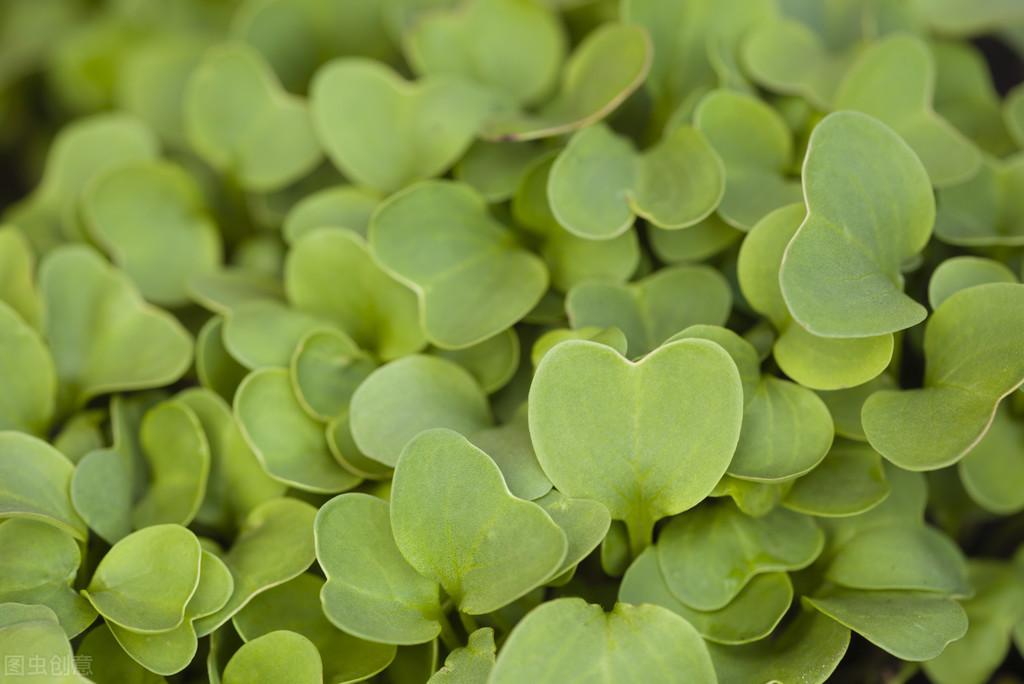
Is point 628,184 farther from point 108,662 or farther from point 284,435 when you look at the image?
point 108,662

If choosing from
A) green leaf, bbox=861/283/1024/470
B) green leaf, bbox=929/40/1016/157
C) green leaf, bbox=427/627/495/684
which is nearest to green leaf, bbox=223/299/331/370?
green leaf, bbox=427/627/495/684

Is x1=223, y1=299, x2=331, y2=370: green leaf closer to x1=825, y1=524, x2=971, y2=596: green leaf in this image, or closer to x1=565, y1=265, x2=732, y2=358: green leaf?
x1=565, y1=265, x2=732, y2=358: green leaf

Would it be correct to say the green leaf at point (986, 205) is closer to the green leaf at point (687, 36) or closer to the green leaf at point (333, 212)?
the green leaf at point (687, 36)

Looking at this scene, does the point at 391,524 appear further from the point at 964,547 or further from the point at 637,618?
the point at 964,547

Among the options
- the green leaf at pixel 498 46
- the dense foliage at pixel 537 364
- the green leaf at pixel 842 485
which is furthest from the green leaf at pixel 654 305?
the green leaf at pixel 498 46

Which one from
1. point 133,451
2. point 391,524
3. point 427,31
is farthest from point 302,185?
point 391,524

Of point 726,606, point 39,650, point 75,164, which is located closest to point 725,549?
point 726,606
